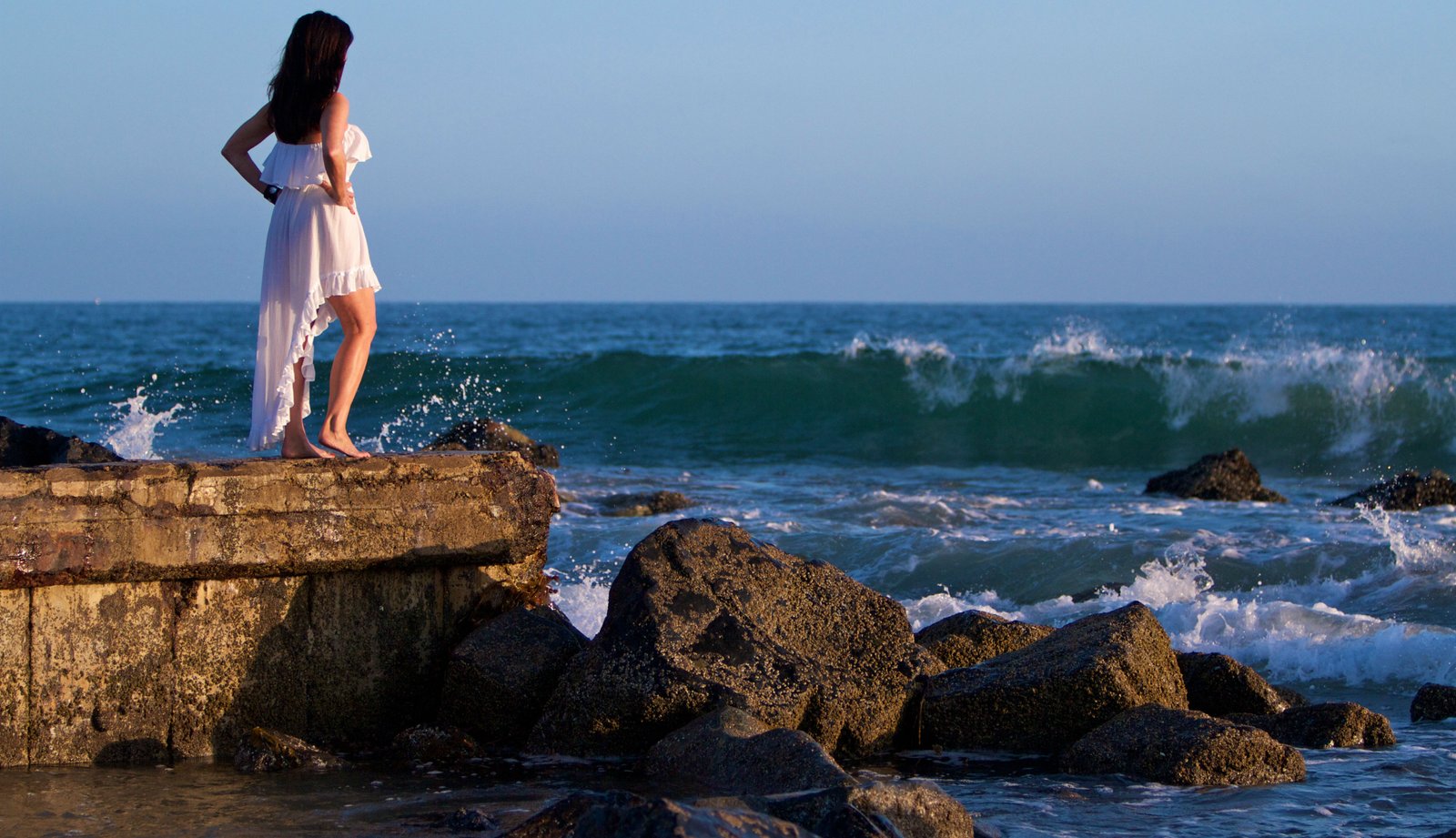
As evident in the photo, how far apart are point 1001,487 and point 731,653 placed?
1008 centimetres

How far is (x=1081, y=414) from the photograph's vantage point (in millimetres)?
20688

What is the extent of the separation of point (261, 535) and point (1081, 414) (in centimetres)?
1739

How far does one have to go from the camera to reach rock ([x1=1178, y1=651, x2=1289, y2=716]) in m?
5.57

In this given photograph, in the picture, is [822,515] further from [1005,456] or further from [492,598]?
→ [1005,456]

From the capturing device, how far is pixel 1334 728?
514 centimetres

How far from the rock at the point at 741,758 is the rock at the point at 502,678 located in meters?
0.59

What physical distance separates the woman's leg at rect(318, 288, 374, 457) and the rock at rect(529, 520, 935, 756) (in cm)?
113

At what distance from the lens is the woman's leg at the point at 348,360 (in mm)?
5062

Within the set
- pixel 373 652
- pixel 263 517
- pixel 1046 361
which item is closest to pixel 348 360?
pixel 263 517

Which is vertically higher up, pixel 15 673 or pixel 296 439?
pixel 296 439

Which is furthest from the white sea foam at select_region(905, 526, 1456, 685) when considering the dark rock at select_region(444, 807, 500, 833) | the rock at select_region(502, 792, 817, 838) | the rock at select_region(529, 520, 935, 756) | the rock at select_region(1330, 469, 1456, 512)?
the rock at select_region(502, 792, 817, 838)

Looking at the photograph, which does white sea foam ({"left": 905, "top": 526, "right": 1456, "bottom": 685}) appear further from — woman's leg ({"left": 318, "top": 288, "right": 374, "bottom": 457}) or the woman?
the woman

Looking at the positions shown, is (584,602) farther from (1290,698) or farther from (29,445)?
(29,445)

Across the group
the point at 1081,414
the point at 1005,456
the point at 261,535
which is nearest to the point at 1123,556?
the point at 261,535
